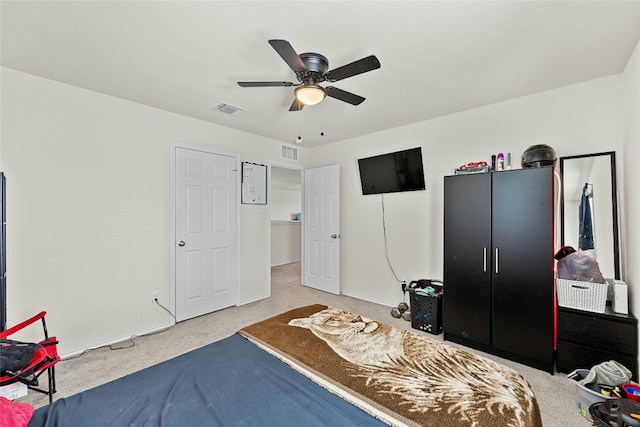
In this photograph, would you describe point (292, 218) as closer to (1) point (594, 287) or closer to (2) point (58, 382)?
(2) point (58, 382)

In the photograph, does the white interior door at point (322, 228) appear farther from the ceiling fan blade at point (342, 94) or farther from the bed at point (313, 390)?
the bed at point (313, 390)

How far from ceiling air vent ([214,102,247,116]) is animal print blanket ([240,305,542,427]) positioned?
7.78 ft

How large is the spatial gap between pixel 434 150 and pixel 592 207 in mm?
1590

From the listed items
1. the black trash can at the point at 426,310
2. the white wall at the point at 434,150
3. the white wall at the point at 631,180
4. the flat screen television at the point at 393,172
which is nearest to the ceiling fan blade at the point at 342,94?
the flat screen television at the point at 393,172

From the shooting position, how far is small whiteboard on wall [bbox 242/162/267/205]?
3994mm

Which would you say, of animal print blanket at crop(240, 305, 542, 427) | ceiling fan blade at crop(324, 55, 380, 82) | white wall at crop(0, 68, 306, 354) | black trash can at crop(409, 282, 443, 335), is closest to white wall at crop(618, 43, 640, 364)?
black trash can at crop(409, 282, 443, 335)

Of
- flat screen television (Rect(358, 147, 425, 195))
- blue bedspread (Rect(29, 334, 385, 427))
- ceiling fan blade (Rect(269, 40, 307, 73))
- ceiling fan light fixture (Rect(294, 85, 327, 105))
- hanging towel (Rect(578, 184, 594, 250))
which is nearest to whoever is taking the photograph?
blue bedspread (Rect(29, 334, 385, 427))

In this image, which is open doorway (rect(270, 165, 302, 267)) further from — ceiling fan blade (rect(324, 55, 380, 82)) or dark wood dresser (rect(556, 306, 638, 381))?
dark wood dresser (rect(556, 306, 638, 381))

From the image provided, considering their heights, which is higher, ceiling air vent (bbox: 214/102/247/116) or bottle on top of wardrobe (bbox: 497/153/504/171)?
ceiling air vent (bbox: 214/102/247/116)

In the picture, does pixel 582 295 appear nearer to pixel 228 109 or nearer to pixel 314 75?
pixel 314 75

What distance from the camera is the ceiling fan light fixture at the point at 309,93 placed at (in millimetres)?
1913

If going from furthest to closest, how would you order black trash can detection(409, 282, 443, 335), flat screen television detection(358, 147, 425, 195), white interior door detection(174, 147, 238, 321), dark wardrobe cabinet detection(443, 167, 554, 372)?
flat screen television detection(358, 147, 425, 195) → white interior door detection(174, 147, 238, 321) → black trash can detection(409, 282, 443, 335) → dark wardrobe cabinet detection(443, 167, 554, 372)

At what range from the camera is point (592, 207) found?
2432mm

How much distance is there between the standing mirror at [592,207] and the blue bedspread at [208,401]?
8.68 feet
